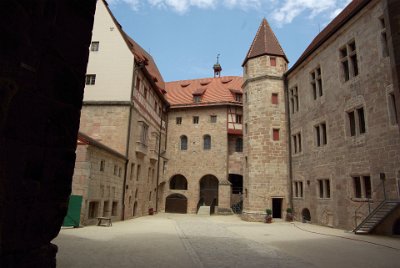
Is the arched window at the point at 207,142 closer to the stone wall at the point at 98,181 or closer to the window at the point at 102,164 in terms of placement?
the stone wall at the point at 98,181

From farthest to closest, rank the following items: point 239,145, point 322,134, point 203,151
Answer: point 239,145 → point 203,151 → point 322,134

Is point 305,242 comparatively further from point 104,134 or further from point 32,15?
point 104,134

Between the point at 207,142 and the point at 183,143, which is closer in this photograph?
the point at 207,142

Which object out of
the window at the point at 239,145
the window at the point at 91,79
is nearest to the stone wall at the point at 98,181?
the window at the point at 91,79

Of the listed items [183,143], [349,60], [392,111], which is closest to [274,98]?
[349,60]

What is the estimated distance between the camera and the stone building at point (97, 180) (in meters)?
15.8

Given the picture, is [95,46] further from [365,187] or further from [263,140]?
[365,187]

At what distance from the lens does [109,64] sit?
73.4 feet

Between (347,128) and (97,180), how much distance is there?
46.0 ft

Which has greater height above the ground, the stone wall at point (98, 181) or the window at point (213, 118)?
the window at point (213, 118)

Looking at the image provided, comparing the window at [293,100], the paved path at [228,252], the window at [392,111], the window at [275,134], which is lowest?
the paved path at [228,252]

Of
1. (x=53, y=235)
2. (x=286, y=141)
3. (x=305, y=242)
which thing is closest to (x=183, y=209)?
(x=286, y=141)

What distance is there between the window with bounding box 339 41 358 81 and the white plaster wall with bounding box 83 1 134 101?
45.6 feet

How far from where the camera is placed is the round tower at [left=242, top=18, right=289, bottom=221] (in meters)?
23.0
